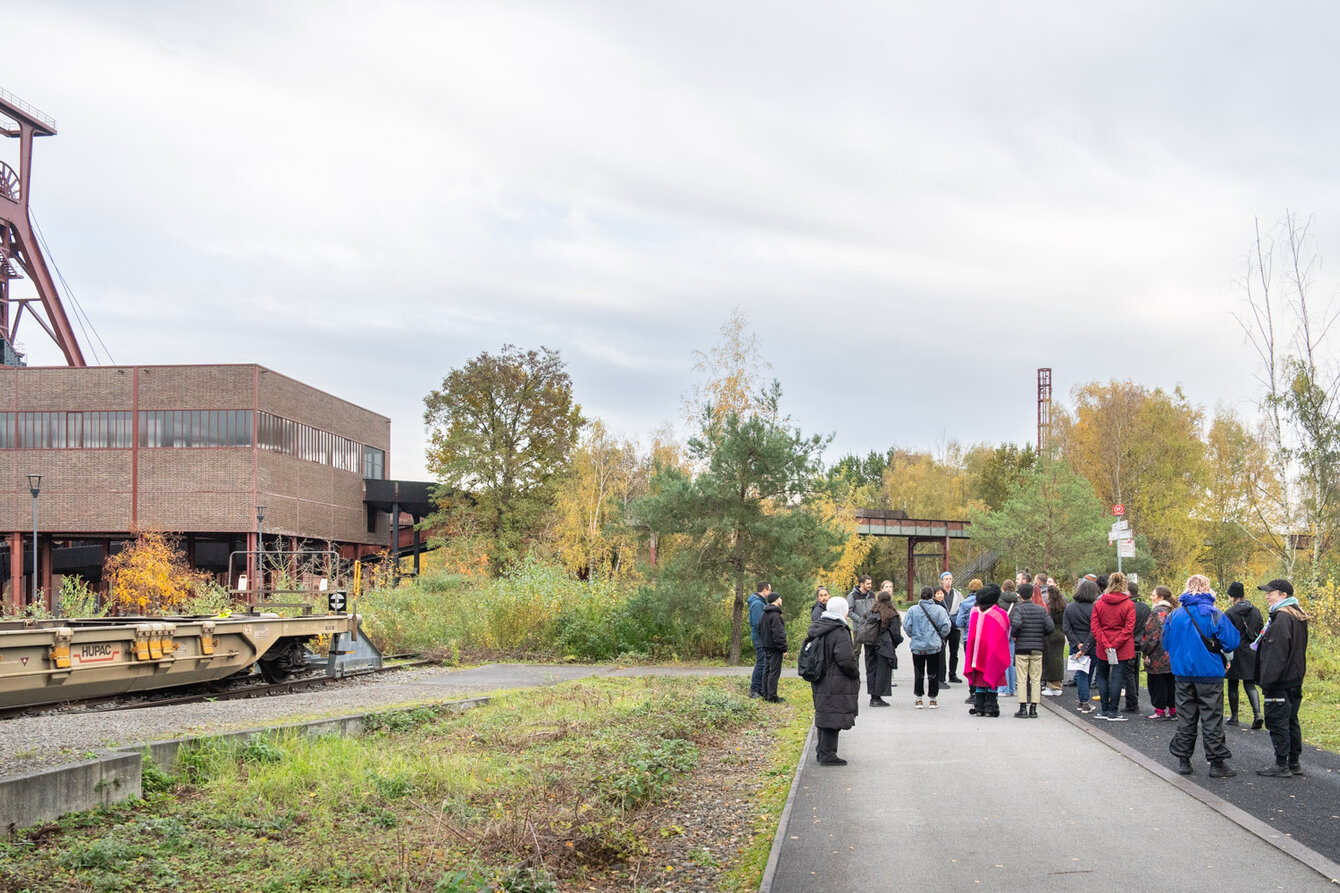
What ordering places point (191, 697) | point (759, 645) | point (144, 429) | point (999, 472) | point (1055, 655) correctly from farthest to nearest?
point (999, 472), point (144, 429), point (1055, 655), point (191, 697), point (759, 645)

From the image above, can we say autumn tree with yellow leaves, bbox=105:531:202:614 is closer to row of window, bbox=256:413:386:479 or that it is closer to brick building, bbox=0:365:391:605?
brick building, bbox=0:365:391:605

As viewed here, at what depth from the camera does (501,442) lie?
56531 millimetres

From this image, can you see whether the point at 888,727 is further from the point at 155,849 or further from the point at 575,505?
the point at 575,505

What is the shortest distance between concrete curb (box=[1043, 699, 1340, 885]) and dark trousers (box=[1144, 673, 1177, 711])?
1.96 meters

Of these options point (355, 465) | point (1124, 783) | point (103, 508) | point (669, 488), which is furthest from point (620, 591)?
point (355, 465)

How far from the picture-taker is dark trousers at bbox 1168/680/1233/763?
388 inches

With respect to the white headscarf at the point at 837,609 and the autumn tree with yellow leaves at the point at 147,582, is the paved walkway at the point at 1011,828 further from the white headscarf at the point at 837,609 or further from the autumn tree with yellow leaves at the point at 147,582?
the autumn tree with yellow leaves at the point at 147,582

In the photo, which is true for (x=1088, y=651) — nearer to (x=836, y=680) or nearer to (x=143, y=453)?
(x=836, y=680)

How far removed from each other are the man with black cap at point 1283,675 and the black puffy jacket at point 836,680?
369 centimetres

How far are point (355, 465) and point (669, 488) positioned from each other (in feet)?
146

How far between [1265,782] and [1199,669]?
106cm

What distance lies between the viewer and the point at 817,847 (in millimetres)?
7375

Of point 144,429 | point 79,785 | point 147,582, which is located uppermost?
point 144,429

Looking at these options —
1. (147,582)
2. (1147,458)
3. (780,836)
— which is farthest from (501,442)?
(780,836)
